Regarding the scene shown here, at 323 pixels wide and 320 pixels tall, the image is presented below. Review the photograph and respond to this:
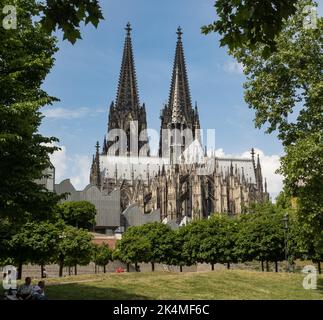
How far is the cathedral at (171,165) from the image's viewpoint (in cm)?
10856

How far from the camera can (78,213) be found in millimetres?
72312

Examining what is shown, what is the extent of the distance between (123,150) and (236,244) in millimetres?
90123

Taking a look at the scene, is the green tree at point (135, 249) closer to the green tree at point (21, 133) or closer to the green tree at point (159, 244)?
the green tree at point (159, 244)

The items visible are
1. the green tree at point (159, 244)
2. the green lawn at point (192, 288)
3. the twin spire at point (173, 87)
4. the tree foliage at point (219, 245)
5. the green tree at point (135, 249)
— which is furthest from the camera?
the twin spire at point (173, 87)

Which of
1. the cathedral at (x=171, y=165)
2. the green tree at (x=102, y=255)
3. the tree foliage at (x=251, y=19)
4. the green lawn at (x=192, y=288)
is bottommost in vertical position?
the green lawn at (x=192, y=288)

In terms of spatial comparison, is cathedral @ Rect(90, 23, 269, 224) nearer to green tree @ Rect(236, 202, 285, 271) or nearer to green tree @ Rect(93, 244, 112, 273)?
green tree @ Rect(93, 244, 112, 273)

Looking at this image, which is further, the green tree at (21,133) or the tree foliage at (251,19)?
the green tree at (21,133)

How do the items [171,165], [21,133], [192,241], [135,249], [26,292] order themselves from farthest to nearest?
[171,165] → [192,241] → [135,249] → [21,133] → [26,292]

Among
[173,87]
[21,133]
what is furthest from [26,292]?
[173,87]

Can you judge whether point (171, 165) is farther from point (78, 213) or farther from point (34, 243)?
point (34, 243)

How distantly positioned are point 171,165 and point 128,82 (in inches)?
1826

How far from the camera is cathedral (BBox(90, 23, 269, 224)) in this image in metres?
109

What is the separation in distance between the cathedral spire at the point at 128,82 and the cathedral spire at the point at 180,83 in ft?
35.8

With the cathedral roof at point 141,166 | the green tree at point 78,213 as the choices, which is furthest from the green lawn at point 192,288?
the cathedral roof at point 141,166
